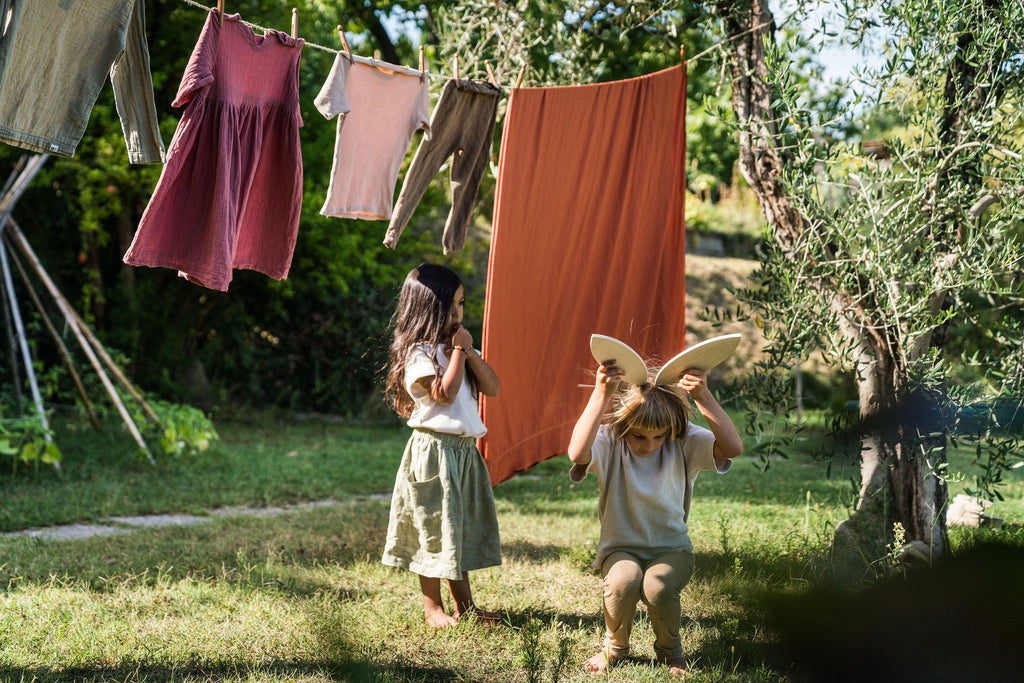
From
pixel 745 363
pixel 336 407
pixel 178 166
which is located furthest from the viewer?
pixel 745 363

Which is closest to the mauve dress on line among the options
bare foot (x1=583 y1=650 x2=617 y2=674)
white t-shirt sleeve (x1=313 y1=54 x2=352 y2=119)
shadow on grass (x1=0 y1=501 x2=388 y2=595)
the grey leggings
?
white t-shirt sleeve (x1=313 y1=54 x2=352 y2=119)

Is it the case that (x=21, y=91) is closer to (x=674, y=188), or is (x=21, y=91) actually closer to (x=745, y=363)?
(x=674, y=188)

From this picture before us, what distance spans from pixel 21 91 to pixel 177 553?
2.53m

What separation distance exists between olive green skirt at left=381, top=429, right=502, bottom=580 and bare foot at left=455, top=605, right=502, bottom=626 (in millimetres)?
207

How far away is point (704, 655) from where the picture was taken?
125 inches

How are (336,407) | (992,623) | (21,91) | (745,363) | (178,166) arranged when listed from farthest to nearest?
A: (745,363), (336,407), (178,166), (21,91), (992,623)

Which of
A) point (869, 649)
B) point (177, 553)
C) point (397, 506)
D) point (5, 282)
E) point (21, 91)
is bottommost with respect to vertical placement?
point (177, 553)

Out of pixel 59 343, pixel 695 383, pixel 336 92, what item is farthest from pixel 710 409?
pixel 59 343

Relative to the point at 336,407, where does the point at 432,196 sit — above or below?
above

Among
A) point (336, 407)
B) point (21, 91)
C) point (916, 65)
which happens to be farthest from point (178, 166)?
point (336, 407)

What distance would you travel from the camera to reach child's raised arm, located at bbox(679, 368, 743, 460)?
9.46 ft

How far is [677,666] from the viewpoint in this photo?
2.98 metres

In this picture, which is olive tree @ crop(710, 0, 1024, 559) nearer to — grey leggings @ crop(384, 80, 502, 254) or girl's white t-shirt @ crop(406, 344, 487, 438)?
grey leggings @ crop(384, 80, 502, 254)

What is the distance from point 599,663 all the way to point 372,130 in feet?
7.33
